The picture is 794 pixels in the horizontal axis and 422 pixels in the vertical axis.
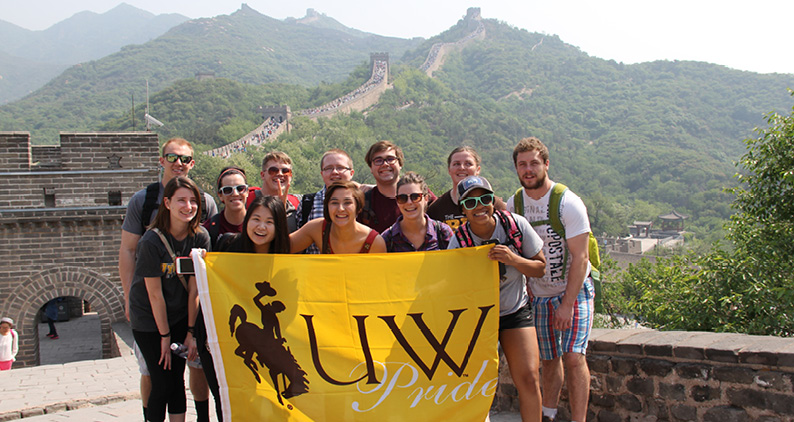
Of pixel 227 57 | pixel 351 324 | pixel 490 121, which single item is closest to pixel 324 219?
pixel 351 324

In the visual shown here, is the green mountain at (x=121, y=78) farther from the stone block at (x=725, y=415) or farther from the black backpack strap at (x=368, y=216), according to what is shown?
the stone block at (x=725, y=415)

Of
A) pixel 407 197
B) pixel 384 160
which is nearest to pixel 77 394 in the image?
pixel 384 160

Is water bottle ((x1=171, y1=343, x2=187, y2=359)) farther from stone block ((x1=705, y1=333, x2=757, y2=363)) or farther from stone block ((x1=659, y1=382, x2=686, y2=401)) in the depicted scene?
stone block ((x1=705, y1=333, x2=757, y2=363))

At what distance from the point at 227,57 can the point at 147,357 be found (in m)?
183

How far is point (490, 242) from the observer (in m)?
3.84

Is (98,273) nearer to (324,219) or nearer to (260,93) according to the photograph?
(324,219)

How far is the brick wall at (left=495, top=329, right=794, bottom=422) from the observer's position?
12.3 feet

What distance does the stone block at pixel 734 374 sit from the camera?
12.6ft

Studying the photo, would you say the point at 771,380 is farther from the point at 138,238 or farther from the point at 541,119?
the point at 541,119

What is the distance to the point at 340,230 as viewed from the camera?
13.1 feet

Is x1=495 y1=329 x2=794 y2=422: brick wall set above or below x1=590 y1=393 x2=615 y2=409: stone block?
above

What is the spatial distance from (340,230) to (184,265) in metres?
0.92

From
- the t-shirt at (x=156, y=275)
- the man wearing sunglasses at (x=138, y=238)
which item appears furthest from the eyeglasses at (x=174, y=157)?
the t-shirt at (x=156, y=275)

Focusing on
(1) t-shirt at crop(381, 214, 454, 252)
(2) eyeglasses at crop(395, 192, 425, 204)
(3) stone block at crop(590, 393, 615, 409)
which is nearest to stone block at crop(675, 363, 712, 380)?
(3) stone block at crop(590, 393, 615, 409)
